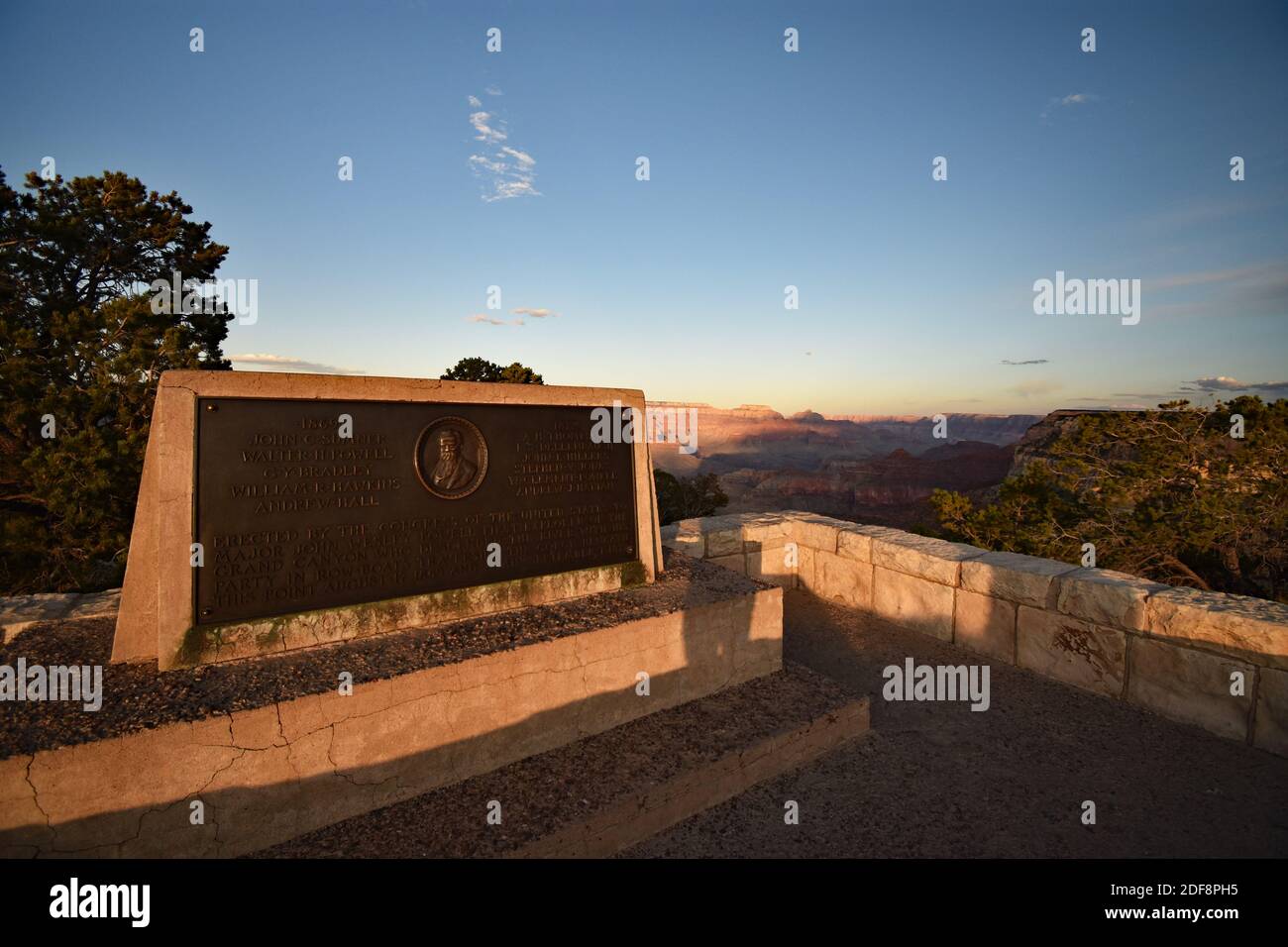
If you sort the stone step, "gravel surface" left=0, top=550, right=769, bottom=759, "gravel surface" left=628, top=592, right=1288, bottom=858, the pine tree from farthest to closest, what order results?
the pine tree < "gravel surface" left=628, top=592, right=1288, bottom=858 < the stone step < "gravel surface" left=0, top=550, right=769, bottom=759

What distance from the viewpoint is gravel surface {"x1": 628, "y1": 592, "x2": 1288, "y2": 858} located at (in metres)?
3.02

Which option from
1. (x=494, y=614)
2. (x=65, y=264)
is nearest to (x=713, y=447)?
(x=65, y=264)

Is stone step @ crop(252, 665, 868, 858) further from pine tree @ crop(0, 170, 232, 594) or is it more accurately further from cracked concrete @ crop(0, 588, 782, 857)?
pine tree @ crop(0, 170, 232, 594)

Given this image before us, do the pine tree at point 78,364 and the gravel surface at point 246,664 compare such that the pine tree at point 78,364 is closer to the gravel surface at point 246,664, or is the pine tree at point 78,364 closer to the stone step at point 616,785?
the gravel surface at point 246,664

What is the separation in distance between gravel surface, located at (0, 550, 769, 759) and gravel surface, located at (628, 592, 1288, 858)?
140 cm

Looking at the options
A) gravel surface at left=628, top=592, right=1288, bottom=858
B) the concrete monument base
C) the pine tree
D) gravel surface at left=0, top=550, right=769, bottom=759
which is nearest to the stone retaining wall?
gravel surface at left=628, top=592, right=1288, bottom=858

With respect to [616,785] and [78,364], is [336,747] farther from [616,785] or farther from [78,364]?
[78,364]

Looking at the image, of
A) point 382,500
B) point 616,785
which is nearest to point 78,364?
point 382,500

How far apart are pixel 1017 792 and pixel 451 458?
13.9 ft

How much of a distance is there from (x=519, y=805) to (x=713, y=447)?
65195 mm

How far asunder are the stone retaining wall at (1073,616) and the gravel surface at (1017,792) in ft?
0.69

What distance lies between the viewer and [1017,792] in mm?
3449

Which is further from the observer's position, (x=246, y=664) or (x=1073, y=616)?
(x=1073, y=616)

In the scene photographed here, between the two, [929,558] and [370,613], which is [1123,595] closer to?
[929,558]
